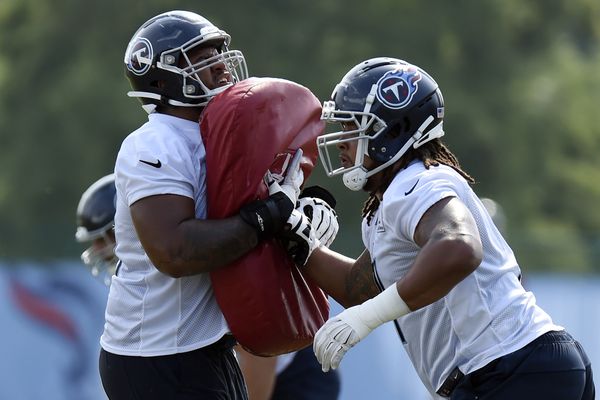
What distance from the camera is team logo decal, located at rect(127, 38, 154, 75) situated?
15.3 feet

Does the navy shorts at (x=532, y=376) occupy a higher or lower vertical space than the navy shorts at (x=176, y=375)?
higher

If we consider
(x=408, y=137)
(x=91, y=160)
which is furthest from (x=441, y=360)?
(x=91, y=160)

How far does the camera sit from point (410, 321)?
443 cm

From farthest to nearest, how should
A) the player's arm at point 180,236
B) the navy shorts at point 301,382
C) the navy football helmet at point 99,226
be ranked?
the navy shorts at point 301,382 < the navy football helmet at point 99,226 < the player's arm at point 180,236

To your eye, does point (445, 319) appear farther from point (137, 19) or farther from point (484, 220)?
point (137, 19)

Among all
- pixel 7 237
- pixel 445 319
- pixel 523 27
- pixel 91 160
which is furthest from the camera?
pixel 523 27

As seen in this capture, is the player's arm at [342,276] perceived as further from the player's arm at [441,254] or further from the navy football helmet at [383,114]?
the player's arm at [441,254]

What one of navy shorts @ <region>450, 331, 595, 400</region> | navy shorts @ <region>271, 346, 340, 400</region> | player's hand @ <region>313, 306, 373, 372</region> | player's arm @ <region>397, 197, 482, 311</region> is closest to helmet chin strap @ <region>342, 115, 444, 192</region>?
player's arm @ <region>397, 197, 482, 311</region>

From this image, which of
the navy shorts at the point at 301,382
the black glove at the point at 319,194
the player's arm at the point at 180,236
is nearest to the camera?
the player's arm at the point at 180,236

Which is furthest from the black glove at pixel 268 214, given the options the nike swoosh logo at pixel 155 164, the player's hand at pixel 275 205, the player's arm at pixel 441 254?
the player's arm at pixel 441 254

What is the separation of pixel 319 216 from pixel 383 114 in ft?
1.77

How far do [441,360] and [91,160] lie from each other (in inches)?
536

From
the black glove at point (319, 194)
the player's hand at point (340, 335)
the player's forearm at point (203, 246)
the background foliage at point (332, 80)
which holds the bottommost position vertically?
the background foliage at point (332, 80)

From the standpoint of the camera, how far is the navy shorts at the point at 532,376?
4184 mm
